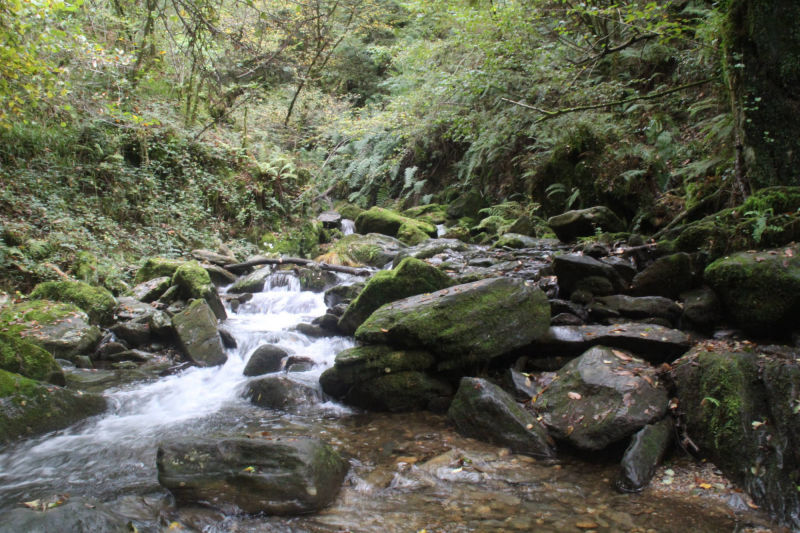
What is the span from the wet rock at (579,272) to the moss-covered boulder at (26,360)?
242 inches

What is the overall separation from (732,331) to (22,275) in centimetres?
998

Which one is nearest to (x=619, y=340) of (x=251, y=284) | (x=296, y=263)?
(x=251, y=284)

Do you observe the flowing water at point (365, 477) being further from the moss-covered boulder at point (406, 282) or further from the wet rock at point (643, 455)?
the moss-covered boulder at point (406, 282)

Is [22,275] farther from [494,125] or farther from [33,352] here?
[494,125]

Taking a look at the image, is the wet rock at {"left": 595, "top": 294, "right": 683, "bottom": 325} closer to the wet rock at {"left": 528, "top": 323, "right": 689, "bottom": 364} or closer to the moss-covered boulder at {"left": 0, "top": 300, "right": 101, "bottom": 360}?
the wet rock at {"left": 528, "top": 323, "right": 689, "bottom": 364}

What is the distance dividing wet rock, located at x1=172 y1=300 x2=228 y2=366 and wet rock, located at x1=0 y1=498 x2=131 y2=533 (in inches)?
162

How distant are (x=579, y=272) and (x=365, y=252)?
20.5ft

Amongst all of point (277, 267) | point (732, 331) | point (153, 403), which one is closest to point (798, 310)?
point (732, 331)

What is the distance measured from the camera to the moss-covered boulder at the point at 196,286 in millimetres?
7977

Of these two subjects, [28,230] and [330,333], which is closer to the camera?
[330,333]

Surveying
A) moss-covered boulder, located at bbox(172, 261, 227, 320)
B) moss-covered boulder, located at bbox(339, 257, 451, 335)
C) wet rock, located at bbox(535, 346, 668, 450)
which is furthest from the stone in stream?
moss-covered boulder, located at bbox(172, 261, 227, 320)

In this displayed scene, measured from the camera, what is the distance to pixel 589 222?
8.41m

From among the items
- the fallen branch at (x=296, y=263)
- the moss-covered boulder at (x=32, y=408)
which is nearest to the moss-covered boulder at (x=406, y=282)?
the moss-covered boulder at (x=32, y=408)

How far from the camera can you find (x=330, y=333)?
→ 7223mm
